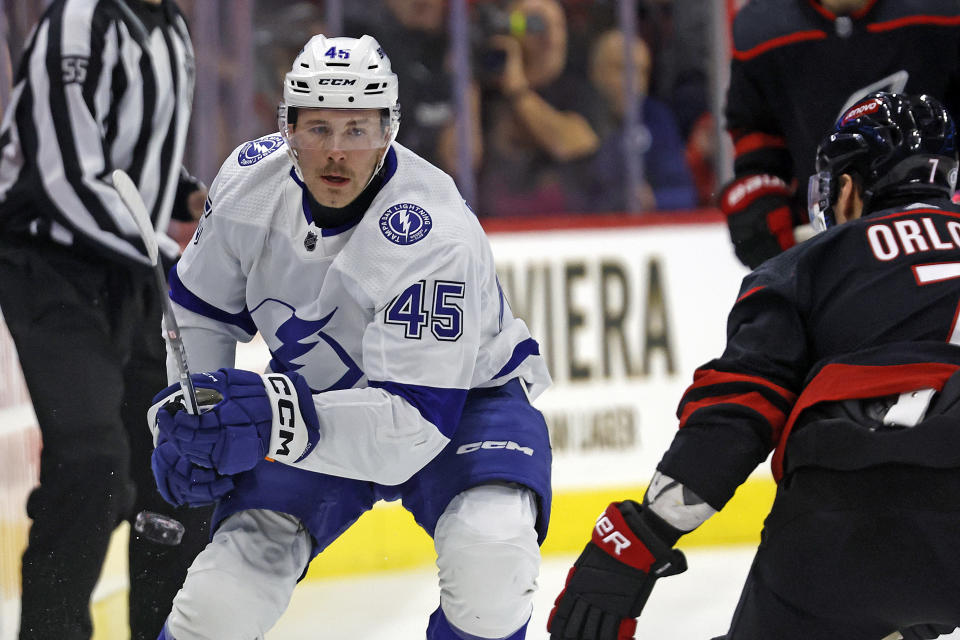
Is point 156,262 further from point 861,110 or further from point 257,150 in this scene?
point 861,110

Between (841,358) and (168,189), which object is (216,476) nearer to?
(841,358)

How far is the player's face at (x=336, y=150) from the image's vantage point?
187cm

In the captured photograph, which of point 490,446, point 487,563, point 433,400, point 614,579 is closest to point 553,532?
point 490,446

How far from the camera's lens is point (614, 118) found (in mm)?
4352

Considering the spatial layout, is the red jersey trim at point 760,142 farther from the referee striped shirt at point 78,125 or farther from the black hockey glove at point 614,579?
the black hockey glove at point 614,579

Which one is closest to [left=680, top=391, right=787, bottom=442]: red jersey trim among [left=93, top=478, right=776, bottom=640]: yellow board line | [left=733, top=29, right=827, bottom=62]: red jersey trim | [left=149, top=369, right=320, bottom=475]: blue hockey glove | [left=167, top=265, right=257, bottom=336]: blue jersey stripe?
[left=149, top=369, right=320, bottom=475]: blue hockey glove

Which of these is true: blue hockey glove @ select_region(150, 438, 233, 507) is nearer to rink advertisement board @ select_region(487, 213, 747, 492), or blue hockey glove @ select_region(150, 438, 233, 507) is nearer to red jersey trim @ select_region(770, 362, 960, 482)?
red jersey trim @ select_region(770, 362, 960, 482)

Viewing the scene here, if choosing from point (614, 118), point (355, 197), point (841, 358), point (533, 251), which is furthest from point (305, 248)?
point (614, 118)

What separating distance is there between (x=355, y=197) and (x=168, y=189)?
3.01 ft

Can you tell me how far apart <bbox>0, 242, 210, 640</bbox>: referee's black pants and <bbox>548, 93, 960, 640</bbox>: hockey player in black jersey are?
3.94 feet

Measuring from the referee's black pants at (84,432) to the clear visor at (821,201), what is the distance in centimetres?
133

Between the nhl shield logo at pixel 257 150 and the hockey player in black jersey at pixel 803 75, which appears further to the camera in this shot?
the hockey player in black jersey at pixel 803 75

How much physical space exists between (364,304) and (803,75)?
1263 millimetres

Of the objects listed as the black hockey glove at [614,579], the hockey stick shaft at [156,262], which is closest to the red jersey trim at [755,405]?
the black hockey glove at [614,579]
